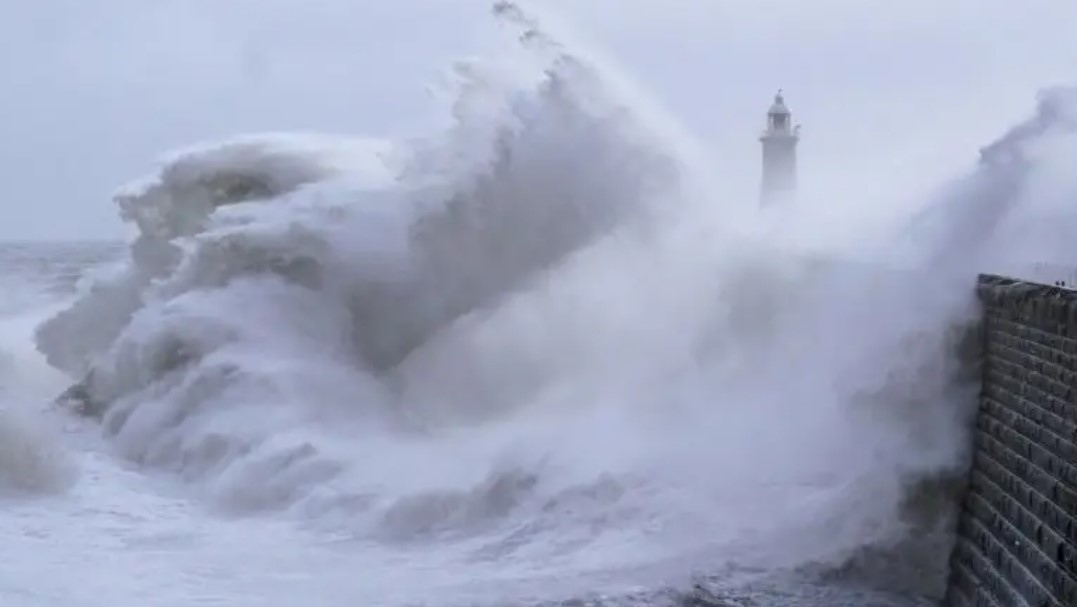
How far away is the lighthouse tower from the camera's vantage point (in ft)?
72.6

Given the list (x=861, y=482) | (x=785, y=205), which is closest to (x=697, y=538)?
(x=861, y=482)

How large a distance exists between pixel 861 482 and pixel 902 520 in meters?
0.42

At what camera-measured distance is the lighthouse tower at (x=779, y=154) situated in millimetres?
22141

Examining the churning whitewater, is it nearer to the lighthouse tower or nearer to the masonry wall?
the masonry wall

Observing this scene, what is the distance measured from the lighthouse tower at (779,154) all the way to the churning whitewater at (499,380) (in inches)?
213

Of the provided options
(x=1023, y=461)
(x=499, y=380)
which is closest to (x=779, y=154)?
(x=499, y=380)

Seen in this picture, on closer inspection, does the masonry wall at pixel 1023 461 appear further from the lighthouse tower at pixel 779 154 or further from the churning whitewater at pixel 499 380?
the lighthouse tower at pixel 779 154

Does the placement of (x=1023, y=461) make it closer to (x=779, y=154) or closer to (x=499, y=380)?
(x=499, y=380)

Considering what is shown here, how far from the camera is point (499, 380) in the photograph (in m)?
14.9

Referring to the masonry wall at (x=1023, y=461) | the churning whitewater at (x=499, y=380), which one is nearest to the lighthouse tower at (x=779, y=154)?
the churning whitewater at (x=499, y=380)

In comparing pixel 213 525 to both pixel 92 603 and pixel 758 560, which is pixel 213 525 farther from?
pixel 758 560

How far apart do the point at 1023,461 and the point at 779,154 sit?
15145 millimetres

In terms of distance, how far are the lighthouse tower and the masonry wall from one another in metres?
13.0

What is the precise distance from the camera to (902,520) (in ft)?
29.5
